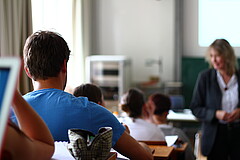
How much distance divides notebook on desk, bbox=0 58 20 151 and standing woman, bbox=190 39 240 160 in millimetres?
2694

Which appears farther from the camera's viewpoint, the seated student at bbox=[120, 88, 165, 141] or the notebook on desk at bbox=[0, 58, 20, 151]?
the seated student at bbox=[120, 88, 165, 141]

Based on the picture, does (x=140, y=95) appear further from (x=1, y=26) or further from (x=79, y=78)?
(x=79, y=78)

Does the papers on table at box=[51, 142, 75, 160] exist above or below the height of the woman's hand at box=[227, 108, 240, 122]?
above

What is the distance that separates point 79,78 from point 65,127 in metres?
4.75

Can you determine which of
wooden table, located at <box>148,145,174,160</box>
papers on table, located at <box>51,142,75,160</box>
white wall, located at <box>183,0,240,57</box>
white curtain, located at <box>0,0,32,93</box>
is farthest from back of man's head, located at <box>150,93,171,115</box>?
white wall, located at <box>183,0,240,57</box>

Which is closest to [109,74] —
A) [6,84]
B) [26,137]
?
[26,137]

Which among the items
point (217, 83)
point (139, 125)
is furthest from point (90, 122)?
point (217, 83)

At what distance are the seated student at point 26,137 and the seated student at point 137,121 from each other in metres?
1.69

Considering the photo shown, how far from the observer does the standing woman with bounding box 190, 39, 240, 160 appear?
3.20 meters

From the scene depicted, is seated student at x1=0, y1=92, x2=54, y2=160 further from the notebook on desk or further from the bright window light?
the bright window light

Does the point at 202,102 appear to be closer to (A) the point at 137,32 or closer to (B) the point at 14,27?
(B) the point at 14,27

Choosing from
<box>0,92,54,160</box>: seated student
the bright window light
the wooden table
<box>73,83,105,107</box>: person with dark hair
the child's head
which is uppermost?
the bright window light

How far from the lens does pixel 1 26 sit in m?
3.51

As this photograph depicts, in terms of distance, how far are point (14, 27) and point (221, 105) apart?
198cm
